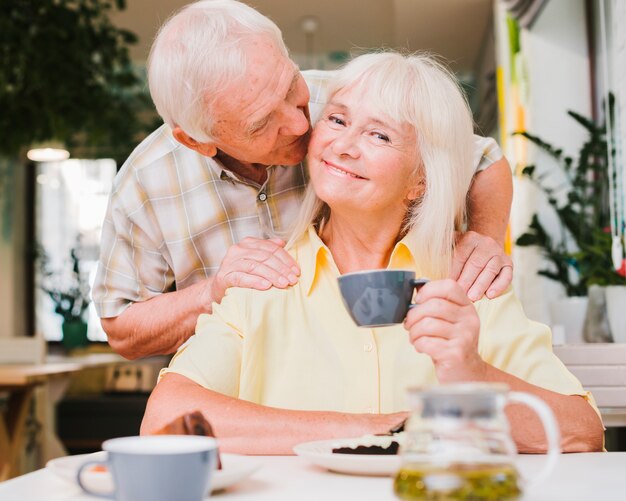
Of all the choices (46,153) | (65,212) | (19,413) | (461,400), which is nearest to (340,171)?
(461,400)

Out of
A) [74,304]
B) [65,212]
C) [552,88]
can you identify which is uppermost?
[552,88]

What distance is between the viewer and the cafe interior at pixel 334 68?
3.73 feet

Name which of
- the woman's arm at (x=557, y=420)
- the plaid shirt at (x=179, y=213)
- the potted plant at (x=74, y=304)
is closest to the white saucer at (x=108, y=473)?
the woman's arm at (x=557, y=420)

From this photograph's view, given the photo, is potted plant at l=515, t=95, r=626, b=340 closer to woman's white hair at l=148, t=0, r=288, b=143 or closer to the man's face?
the man's face

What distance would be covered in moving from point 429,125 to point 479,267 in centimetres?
29

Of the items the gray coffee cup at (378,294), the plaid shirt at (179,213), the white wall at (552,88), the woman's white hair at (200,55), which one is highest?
the white wall at (552,88)

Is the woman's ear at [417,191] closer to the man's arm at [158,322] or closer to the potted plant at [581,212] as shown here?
the man's arm at [158,322]

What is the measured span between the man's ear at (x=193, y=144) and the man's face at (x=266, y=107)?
0.07m

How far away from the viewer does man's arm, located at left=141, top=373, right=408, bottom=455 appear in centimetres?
128

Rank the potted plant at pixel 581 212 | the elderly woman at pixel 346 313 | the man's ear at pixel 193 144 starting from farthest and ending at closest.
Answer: the potted plant at pixel 581 212
the man's ear at pixel 193 144
the elderly woman at pixel 346 313

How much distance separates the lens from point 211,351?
151cm

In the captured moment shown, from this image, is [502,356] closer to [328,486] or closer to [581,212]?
[328,486]

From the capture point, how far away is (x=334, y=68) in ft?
13.8

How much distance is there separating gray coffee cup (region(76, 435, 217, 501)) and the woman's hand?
386 millimetres
